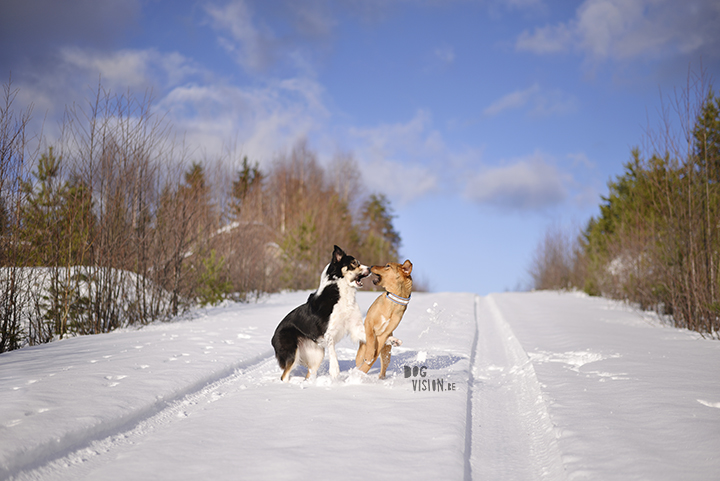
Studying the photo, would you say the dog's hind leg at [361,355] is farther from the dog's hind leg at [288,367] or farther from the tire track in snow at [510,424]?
the tire track in snow at [510,424]

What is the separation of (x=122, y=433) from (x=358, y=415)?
1.72 meters

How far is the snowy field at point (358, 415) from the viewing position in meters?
2.63

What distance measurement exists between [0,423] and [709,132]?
35.4 feet

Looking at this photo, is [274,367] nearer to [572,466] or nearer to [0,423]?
[0,423]

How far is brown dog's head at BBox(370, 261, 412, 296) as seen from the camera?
13.0 feet

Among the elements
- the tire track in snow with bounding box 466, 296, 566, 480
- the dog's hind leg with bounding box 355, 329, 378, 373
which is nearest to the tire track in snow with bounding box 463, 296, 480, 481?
the tire track in snow with bounding box 466, 296, 566, 480

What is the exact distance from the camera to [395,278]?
156 inches

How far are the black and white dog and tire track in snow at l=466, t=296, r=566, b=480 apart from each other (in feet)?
4.36

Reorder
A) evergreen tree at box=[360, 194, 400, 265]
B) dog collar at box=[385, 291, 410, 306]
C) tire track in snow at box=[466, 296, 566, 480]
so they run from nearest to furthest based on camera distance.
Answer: tire track in snow at box=[466, 296, 566, 480] → dog collar at box=[385, 291, 410, 306] → evergreen tree at box=[360, 194, 400, 265]

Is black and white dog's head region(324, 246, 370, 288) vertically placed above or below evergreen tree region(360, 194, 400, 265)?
below

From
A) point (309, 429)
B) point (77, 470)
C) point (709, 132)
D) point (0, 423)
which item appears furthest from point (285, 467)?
point (709, 132)

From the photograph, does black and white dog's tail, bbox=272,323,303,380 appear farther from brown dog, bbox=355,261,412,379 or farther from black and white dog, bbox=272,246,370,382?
brown dog, bbox=355,261,412,379

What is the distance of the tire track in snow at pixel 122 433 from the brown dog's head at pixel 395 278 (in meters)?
1.87

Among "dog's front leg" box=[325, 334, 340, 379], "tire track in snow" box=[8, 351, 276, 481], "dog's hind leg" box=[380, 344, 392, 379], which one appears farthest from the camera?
"dog's hind leg" box=[380, 344, 392, 379]
